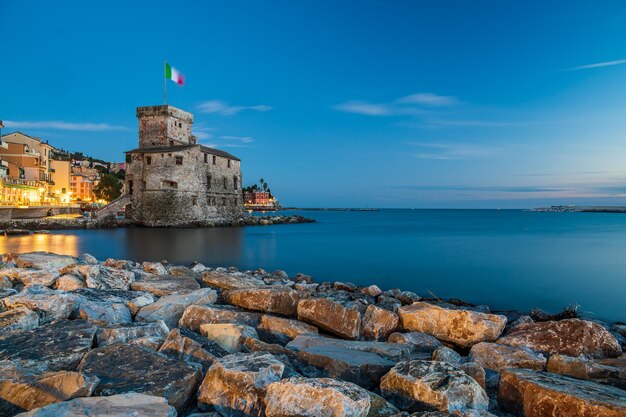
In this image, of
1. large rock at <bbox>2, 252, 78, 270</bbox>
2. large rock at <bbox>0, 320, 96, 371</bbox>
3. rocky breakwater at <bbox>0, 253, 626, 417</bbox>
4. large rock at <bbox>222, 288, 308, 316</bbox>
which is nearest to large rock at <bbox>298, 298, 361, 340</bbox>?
rocky breakwater at <bbox>0, 253, 626, 417</bbox>

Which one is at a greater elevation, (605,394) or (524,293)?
(605,394)

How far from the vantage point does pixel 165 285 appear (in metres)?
8.10

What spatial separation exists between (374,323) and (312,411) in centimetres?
332

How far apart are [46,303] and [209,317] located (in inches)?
89.4

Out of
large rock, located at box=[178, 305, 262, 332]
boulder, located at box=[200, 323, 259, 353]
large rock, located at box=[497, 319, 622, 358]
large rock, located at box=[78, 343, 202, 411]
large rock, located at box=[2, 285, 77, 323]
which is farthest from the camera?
large rock, located at box=[178, 305, 262, 332]

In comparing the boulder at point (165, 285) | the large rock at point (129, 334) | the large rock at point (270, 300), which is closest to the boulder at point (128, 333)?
the large rock at point (129, 334)

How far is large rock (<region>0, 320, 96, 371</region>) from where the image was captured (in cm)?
414

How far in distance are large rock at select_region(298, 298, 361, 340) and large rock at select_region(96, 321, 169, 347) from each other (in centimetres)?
217

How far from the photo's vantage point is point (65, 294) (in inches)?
234

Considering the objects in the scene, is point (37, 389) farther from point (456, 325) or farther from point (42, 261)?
point (42, 261)

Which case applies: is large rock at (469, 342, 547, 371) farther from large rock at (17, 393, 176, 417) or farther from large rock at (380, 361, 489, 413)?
large rock at (17, 393, 176, 417)

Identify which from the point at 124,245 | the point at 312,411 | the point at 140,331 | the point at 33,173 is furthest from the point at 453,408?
the point at 33,173

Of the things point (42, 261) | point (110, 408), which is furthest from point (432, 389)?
point (42, 261)

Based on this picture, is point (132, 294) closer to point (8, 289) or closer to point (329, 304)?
point (8, 289)
